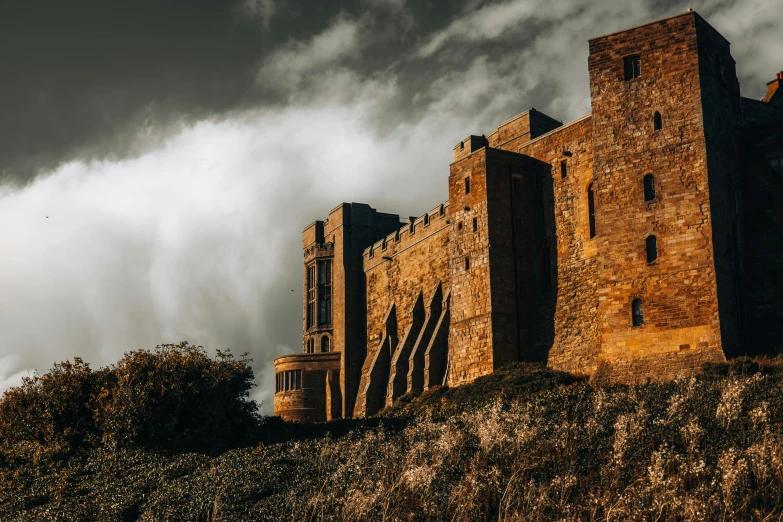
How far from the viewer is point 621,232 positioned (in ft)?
141

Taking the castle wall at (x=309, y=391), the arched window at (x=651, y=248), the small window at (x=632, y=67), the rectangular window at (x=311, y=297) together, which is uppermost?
the small window at (x=632, y=67)

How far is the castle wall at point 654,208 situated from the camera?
40750mm

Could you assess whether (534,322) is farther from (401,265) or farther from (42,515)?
(42,515)

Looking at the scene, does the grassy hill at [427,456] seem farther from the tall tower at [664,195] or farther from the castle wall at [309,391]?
the castle wall at [309,391]

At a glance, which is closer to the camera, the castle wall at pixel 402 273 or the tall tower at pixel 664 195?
the tall tower at pixel 664 195

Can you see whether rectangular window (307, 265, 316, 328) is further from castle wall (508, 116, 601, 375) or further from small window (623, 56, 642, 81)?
small window (623, 56, 642, 81)

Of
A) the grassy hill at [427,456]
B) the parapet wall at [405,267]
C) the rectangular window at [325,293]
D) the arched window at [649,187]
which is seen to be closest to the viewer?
the grassy hill at [427,456]

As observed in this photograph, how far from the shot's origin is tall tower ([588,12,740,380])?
40781 millimetres

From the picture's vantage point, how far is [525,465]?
2944cm

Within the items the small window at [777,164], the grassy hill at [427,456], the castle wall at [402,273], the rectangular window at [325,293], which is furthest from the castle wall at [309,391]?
the small window at [777,164]

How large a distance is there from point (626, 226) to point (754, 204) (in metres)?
6.13

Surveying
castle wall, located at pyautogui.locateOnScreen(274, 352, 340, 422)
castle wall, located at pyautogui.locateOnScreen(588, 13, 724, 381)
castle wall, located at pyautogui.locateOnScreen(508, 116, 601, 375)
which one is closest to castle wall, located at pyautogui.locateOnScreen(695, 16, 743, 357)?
castle wall, located at pyautogui.locateOnScreen(588, 13, 724, 381)

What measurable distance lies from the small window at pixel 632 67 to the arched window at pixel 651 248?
694 centimetres

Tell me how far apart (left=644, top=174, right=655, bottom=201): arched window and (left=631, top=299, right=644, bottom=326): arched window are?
4134mm
